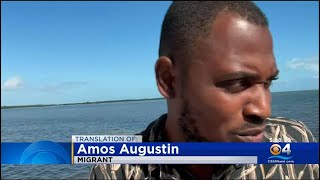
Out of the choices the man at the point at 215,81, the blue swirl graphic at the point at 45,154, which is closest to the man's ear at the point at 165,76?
the man at the point at 215,81

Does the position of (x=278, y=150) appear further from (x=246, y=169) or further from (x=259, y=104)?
(x=259, y=104)

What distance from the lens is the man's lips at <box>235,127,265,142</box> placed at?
215 centimetres

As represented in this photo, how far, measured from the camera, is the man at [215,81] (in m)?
2.04

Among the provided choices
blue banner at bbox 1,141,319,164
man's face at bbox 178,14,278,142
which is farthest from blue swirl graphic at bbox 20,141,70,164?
man's face at bbox 178,14,278,142

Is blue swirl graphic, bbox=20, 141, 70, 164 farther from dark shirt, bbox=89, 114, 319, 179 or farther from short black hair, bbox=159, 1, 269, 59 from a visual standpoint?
short black hair, bbox=159, 1, 269, 59

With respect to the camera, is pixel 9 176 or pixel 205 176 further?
pixel 9 176

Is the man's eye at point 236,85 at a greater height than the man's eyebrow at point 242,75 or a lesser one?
lesser

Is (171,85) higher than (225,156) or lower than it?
higher

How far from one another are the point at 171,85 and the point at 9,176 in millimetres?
11150

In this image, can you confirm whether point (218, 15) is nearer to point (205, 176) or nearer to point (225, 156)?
point (225, 156)

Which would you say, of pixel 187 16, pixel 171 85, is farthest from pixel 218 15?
pixel 171 85

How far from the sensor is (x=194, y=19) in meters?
2.14

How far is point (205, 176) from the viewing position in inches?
92.7

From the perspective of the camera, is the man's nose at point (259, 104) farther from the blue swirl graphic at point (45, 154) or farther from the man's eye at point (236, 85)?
the blue swirl graphic at point (45, 154)
